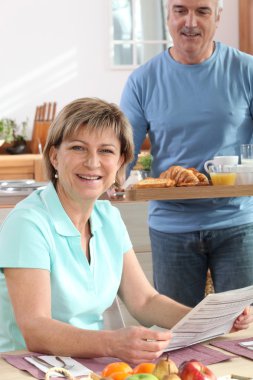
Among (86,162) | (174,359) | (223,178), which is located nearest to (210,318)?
(174,359)

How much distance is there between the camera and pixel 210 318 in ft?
5.61

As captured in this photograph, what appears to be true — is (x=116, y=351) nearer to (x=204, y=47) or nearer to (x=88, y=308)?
(x=88, y=308)

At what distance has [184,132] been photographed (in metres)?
2.56

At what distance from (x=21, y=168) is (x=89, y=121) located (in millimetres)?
3627

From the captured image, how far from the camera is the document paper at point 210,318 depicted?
162 centimetres

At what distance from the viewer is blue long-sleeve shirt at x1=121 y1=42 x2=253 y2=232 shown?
256 cm

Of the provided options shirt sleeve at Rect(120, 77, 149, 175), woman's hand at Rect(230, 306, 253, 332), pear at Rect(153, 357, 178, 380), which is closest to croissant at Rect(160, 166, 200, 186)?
shirt sleeve at Rect(120, 77, 149, 175)

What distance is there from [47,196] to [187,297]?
0.80m

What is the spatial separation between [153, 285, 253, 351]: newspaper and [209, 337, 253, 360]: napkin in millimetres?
24

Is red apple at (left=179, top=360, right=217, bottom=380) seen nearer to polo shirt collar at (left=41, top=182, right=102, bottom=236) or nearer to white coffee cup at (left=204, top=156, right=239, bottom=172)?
polo shirt collar at (left=41, top=182, right=102, bottom=236)

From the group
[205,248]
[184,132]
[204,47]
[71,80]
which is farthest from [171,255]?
[71,80]

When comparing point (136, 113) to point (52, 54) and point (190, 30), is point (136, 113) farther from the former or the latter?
point (52, 54)

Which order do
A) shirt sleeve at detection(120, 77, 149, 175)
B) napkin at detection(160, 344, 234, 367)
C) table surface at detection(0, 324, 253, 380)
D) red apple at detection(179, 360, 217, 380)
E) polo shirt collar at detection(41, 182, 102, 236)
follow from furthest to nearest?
shirt sleeve at detection(120, 77, 149, 175) < polo shirt collar at detection(41, 182, 102, 236) < napkin at detection(160, 344, 234, 367) < table surface at detection(0, 324, 253, 380) < red apple at detection(179, 360, 217, 380)

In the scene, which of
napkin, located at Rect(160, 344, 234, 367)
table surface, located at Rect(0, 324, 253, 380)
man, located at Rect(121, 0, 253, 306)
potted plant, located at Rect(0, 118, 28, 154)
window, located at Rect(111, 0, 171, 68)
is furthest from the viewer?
window, located at Rect(111, 0, 171, 68)
